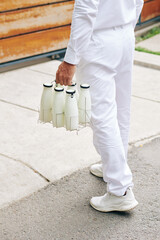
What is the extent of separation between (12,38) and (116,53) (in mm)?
3690

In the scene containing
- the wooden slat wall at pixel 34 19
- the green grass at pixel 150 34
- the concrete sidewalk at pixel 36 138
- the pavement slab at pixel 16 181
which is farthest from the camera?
the green grass at pixel 150 34

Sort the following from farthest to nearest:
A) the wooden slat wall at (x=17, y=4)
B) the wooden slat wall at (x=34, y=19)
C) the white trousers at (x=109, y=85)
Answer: the wooden slat wall at (x=34, y=19)
the wooden slat wall at (x=17, y=4)
the white trousers at (x=109, y=85)

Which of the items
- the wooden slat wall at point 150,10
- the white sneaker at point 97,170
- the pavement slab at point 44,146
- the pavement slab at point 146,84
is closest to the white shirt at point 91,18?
the white sneaker at point 97,170

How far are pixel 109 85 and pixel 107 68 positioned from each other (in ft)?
0.37

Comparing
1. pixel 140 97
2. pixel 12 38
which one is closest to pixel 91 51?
pixel 140 97

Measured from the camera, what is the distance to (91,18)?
275 centimetres

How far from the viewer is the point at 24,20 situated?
21.3 feet

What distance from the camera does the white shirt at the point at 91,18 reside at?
8.95 feet

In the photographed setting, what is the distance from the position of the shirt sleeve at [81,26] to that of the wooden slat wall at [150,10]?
20.3 ft

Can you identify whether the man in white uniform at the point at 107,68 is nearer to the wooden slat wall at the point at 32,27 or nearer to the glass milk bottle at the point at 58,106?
the glass milk bottle at the point at 58,106

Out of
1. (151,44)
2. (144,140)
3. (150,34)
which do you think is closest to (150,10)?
(150,34)

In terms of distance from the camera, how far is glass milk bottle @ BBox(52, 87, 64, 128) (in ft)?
9.58

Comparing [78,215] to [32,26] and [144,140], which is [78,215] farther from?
[32,26]

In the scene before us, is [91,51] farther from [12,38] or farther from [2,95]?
[12,38]
